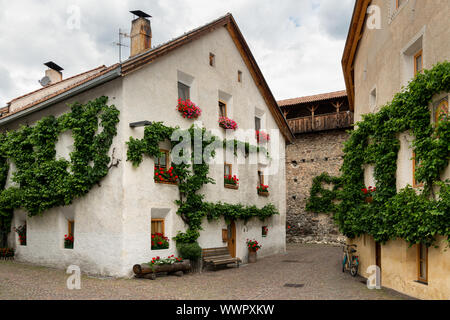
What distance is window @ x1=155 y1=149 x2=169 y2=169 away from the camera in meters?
13.0

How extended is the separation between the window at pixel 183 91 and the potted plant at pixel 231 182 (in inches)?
135

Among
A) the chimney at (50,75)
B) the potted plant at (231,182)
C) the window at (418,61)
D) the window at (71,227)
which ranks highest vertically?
the chimney at (50,75)

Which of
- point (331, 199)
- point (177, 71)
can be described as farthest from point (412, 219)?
point (331, 199)

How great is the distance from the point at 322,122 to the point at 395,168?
15551 millimetres

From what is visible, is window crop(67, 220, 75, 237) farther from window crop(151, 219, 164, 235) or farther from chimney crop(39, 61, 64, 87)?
chimney crop(39, 61, 64, 87)

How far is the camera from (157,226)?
1298 cm

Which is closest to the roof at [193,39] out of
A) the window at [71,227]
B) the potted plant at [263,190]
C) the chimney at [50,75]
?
the chimney at [50,75]

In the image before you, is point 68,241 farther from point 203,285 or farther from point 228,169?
point 228,169

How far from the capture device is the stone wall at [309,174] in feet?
83.5

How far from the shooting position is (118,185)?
11.8 metres

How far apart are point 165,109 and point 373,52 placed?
21.7ft

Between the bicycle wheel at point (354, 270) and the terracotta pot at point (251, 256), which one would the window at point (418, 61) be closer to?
the bicycle wheel at point (354, 270)

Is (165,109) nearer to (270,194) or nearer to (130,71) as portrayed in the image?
(130,71)

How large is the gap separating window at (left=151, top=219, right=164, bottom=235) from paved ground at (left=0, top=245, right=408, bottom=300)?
150 cm
